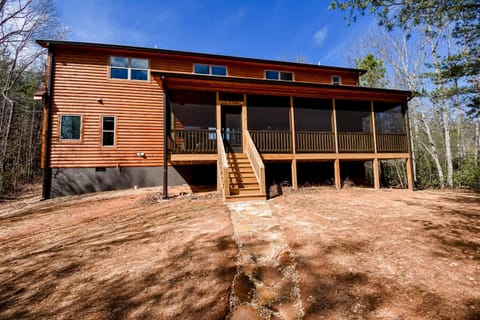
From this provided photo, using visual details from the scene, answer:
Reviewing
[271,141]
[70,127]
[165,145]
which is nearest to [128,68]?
[70,127]

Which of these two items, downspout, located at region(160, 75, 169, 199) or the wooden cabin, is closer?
downspout, located at region(160, 75, 169, 199)

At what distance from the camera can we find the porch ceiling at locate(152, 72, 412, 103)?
8.54 meters

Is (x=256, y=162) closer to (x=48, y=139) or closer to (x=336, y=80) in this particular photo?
(x=48, y=139)

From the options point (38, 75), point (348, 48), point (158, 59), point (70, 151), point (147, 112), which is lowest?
point (70, 151)

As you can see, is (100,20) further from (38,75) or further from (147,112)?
(38,75)

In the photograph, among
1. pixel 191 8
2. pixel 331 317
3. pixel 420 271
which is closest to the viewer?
pixel 331 317

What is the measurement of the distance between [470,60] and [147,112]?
1357 cm

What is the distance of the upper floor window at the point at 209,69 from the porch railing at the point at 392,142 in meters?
9.19

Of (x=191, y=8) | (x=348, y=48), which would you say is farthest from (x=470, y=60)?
(x=348, y=48)

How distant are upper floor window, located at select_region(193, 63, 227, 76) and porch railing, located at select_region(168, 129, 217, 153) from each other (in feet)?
16.7

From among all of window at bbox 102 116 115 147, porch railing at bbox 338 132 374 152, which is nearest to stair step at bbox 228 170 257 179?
porch railing at bbox 338 132 374 152

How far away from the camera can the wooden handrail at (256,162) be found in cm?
726

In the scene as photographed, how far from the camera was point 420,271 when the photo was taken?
9.35ft

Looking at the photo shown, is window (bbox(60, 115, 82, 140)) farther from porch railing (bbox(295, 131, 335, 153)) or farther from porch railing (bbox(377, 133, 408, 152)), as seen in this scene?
porch railing (bbox(377, 133, 408, 152))
